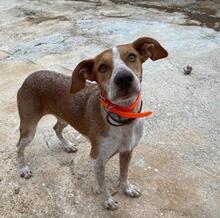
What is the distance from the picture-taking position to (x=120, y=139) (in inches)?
145

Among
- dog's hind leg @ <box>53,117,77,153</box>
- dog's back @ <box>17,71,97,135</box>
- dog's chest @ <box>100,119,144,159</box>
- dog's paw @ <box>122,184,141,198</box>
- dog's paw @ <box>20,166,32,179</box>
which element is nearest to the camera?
dog's chest @ <box>100,119,144,159</box>

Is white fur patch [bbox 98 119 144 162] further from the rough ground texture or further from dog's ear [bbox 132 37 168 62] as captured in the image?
the rough ground texture

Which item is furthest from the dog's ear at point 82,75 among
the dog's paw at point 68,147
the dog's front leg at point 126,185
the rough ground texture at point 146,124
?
the dog's paw at point 68,147

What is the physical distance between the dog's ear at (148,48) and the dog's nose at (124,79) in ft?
1.51

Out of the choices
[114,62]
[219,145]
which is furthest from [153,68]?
[114,62]

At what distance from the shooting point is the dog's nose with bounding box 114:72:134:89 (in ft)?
10.1

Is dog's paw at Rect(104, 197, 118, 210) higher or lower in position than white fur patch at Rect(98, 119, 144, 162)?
lower

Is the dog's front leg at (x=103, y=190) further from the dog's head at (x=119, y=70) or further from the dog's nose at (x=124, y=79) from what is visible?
the dog's nose at (x=124, y=79)

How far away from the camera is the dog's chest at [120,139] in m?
3.66

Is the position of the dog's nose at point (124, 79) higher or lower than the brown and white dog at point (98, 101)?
higher

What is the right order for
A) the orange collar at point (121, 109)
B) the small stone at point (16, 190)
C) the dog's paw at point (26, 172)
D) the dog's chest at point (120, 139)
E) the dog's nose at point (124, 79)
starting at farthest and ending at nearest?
the dog's paw at point (26, 172), the small stone at point (16, 190), the dog's chest at point (120, 139), the orange collar at point (121, 109), the dog's nose at point (124, 79)

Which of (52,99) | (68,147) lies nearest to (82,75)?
(52,99)

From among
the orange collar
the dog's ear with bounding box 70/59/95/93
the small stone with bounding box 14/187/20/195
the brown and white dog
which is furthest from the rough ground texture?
the dog's ear with bounding box 70/59/95/93

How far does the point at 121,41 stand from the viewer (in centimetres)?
743
